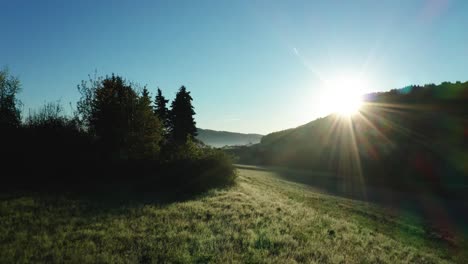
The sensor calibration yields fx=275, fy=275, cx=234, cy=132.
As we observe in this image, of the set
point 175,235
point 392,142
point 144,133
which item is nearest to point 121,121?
point 144,133

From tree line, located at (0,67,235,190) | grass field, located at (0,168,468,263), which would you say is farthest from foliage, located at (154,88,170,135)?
grass field, located at (0,168,468,263)

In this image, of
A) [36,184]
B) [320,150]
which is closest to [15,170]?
[36,184]

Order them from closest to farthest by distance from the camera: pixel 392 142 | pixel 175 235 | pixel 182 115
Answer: pixel 175 235, pixel 182 115, pixel 392 142

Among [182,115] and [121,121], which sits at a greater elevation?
[182,115]

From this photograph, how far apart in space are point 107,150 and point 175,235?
14841 mm

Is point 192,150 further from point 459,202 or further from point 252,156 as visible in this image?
point 252,156

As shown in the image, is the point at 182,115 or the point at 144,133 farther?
the point at 182,115

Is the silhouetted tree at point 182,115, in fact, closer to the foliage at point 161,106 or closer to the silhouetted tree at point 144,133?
the foliage at point 161,106

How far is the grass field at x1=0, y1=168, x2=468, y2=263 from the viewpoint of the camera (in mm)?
8055

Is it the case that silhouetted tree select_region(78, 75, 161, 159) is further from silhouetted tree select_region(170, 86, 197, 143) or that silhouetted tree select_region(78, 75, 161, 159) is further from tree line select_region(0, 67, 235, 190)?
silhouetted tree select_region(170, 86, 197, 143)

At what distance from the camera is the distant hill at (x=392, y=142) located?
57.0m

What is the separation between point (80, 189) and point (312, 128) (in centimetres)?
8498

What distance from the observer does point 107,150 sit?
72.5ft

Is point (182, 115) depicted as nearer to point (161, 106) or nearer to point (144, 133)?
point (161, 106)
